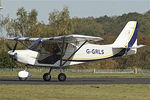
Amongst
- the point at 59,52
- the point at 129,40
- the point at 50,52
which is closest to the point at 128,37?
the point at 129,40

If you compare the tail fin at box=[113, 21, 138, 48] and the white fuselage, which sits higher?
the tail fin at box=[113, 21, 138, 48]

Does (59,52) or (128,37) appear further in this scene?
(128,37)

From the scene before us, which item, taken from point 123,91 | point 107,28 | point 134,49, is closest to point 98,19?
point 107,28

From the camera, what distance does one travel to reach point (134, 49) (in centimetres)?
3778

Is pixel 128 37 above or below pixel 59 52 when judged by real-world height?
above

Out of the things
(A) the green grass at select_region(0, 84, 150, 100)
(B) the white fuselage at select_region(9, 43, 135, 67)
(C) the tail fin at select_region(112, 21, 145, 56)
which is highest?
(C) the tail fin at select_region(112, 21, 145, 56)

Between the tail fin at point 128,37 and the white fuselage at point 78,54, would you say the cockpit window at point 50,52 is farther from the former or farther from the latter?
the tail fin at point 128,37

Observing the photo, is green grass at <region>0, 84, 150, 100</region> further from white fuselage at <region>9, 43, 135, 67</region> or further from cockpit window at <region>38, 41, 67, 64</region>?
cockpit window at <region>38, 41, 67, 64</region>

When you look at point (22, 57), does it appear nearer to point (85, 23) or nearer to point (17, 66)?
point (17, 66)

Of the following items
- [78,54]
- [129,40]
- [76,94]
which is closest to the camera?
[76,94]

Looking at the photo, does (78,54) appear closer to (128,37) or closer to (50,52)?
(50,52)

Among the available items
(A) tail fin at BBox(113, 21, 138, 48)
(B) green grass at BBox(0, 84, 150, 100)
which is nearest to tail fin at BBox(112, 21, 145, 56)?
(A) tail fin at BBox(113, 21, 138, 48)

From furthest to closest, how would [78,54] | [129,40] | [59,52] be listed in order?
[129,40] → [78,54] → [59,52]

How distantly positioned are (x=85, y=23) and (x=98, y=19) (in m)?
28.6
